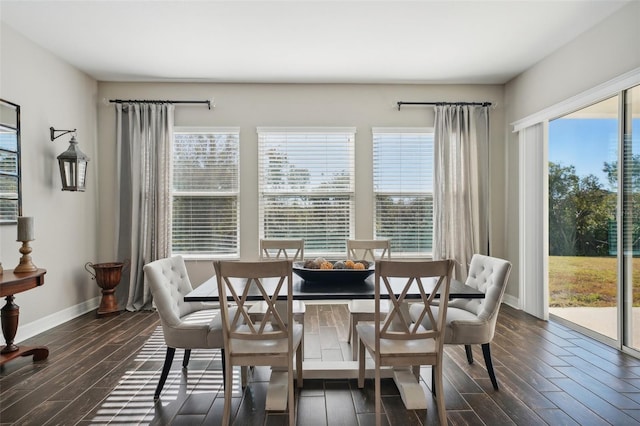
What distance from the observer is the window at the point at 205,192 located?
4934mm

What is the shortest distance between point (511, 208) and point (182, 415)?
178 inches

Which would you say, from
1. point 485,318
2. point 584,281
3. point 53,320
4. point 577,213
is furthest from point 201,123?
point 584,281

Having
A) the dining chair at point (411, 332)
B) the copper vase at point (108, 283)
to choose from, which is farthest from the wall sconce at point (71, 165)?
the dining chair at point (411, 332)

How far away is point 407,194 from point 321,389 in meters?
3.15

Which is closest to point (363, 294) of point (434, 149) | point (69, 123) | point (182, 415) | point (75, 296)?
point (182, 415)

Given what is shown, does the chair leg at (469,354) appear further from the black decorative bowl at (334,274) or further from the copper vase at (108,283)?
the copper vase at (108,283)

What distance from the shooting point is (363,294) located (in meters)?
2.29

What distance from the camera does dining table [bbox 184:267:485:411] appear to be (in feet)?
7.41

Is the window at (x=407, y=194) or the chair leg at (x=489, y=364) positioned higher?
the window at (x=407, y=194)

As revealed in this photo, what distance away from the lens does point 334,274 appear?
8.40ft

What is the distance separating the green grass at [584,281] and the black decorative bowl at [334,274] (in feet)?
8.15

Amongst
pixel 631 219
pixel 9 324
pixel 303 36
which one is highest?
pixel 303 36

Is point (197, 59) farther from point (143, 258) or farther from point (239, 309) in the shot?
point (239, 309)

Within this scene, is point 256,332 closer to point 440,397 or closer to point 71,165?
point 440,397
